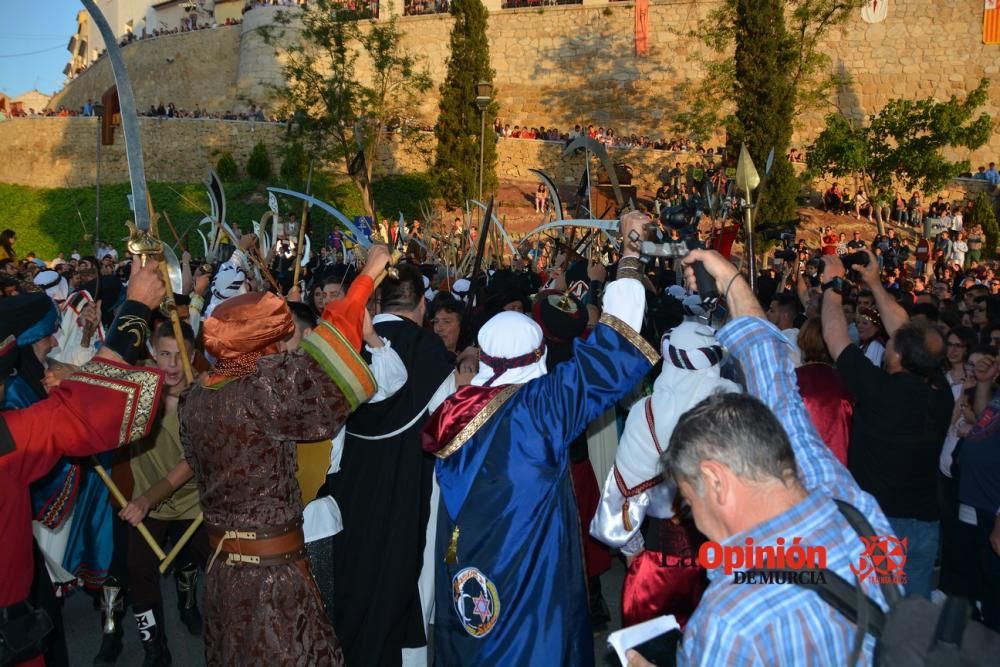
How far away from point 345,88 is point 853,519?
2809 centimetres

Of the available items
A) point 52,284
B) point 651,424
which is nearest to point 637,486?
point 651,424

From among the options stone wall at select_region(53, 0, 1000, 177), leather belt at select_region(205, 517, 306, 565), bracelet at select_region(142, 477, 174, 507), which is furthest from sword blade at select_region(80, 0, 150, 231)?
stone wall at select_region(53, 0, 1000, 177)

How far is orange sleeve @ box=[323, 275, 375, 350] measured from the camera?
282cm

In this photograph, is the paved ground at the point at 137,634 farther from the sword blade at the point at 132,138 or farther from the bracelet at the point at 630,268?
the sword blade at the point at 132,138

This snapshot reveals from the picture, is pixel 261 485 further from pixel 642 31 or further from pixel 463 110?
pixel 642 31

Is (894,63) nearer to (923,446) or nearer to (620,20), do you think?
(620,20)

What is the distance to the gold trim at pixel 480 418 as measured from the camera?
3.08 m

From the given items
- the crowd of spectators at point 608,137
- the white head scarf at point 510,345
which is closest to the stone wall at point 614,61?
the crowd of spectators at point 608,137

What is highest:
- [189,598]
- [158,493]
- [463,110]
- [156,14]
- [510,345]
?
[156,14]

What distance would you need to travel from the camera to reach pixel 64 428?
8.56ft

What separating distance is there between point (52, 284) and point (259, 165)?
23587mm

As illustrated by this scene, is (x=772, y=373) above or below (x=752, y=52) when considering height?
below

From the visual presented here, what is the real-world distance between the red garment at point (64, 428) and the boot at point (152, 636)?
69.8 inches

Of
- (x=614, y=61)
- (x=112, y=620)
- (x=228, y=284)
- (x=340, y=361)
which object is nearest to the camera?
(x=340, y=361)
